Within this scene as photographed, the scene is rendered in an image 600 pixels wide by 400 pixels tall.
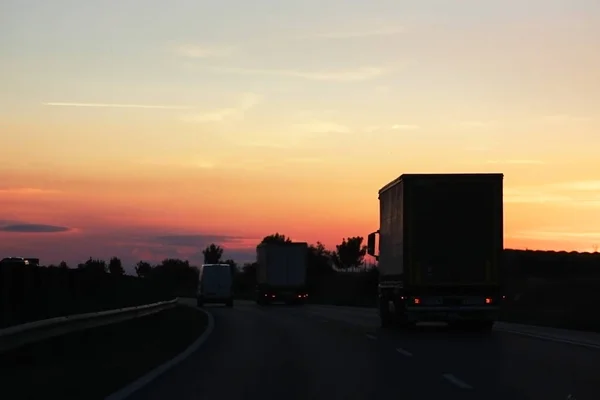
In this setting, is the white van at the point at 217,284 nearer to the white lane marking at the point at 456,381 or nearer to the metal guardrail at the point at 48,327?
the metal guardrail at the point at 48,327

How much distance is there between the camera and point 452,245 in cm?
2922

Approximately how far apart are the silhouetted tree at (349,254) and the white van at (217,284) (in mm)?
113883

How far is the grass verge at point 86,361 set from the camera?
46.3 ft

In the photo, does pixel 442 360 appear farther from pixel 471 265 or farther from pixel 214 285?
pixel 214 285

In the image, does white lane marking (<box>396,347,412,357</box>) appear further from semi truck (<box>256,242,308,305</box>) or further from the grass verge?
semi truck (<box>256,242,308,305</box>)

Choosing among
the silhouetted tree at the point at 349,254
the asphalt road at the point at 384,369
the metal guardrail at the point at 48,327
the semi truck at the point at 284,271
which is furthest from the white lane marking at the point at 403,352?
the silhouetted tree at the point at 349,254

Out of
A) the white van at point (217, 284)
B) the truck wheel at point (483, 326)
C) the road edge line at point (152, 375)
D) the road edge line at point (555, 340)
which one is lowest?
the road edge line at point (152, 375)

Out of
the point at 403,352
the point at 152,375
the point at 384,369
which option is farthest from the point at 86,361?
the point at 403,352

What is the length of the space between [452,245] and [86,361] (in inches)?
531

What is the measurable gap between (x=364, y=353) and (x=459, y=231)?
838cm

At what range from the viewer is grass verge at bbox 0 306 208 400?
14117 mm

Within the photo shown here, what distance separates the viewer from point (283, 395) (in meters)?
14.0

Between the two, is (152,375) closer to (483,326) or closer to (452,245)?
(452,245)

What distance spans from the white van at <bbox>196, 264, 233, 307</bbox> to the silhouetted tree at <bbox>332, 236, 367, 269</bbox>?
374 feet
